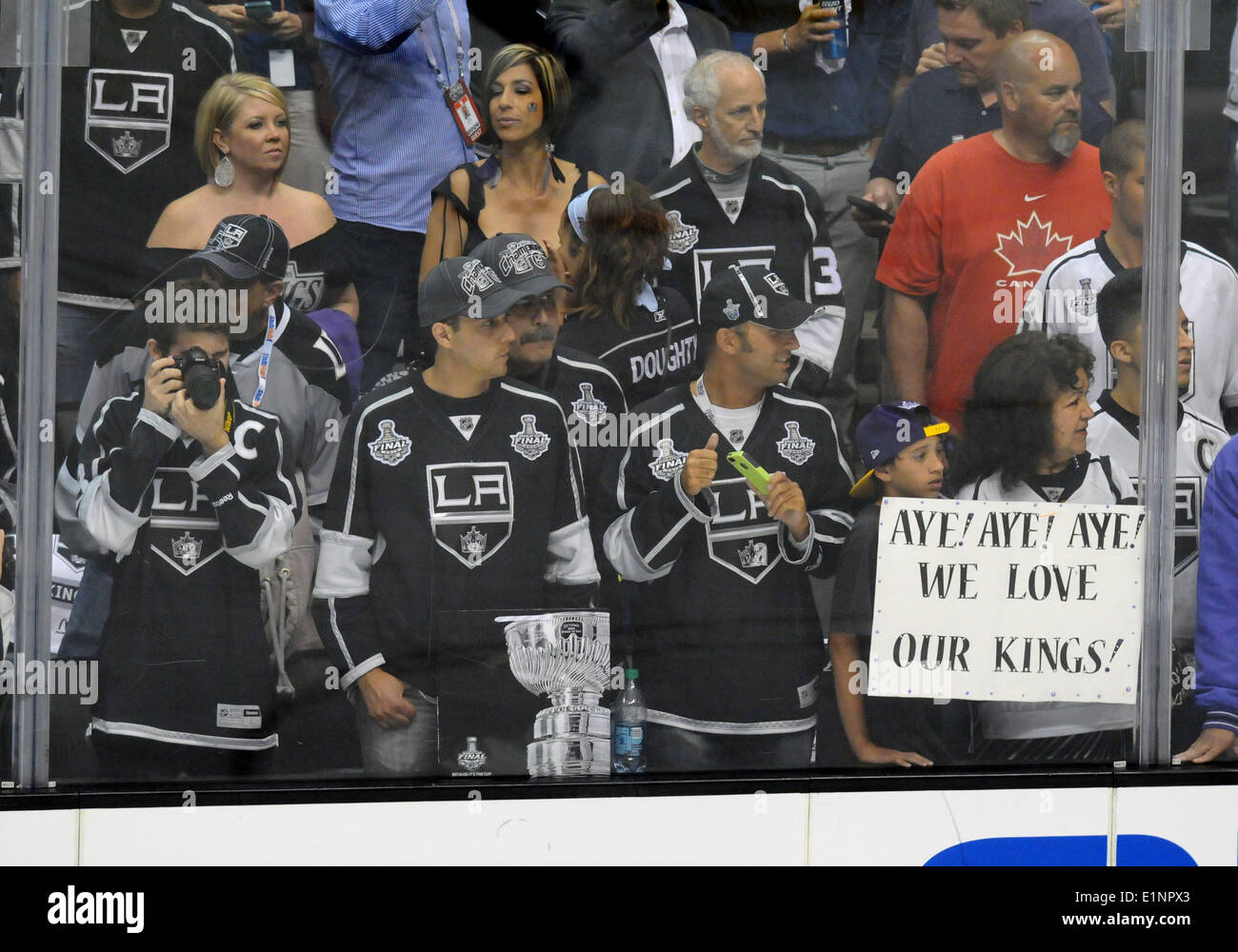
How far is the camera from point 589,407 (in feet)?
10.4

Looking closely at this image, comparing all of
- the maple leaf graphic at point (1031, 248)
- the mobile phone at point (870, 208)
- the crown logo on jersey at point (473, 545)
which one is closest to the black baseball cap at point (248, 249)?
the crown logo on jersey at point (473, 545)

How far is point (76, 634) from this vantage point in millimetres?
3068

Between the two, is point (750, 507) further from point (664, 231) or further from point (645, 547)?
point (664, 231)

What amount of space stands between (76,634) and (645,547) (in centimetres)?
139

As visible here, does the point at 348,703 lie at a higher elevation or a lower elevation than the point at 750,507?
lower

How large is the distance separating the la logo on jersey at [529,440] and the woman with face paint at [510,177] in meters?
0.44

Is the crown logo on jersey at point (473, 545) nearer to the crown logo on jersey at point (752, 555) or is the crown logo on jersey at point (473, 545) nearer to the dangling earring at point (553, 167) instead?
the crown logo on jersey at point (752, 555)

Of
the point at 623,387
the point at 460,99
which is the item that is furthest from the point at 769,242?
the point at 460,99

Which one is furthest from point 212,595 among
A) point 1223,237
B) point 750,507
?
point 1223,237

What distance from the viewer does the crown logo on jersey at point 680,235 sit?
3170 millimetres

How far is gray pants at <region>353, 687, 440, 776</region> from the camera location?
315 cm

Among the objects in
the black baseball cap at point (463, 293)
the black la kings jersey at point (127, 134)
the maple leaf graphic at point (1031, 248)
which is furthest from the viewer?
the maple leaf graphic at point (1031, 248)

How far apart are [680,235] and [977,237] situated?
0.76 m
